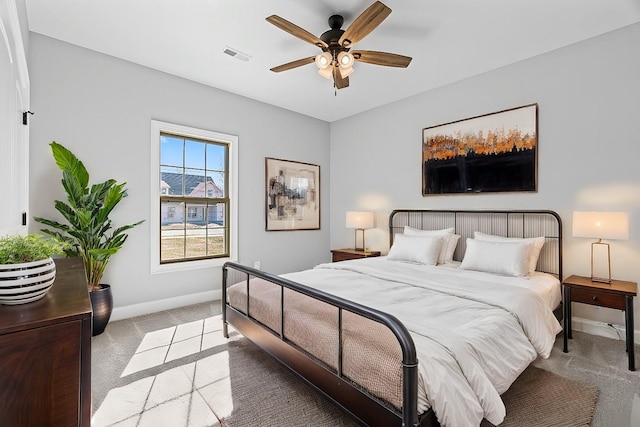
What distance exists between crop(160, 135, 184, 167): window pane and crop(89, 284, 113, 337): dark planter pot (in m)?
1.65

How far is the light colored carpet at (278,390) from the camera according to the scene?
72.2 inches

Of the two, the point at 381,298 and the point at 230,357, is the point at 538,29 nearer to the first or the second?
the point at 381,298

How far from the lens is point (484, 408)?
145 cm

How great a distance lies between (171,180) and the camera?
13.0 ft

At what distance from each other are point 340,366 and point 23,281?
4.57 feet

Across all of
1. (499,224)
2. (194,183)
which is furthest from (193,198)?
(499,224)

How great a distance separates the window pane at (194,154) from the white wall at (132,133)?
27 centimetres

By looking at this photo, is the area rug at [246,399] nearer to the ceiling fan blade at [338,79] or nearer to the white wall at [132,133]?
the white wall at [132,133]

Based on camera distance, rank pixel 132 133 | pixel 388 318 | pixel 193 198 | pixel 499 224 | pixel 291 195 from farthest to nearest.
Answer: pixel 291 195 < pixel 193 198 < pixel 499 224 < pixel 132 133 < pixel 388 318

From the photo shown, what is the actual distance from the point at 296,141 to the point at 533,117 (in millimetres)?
3256

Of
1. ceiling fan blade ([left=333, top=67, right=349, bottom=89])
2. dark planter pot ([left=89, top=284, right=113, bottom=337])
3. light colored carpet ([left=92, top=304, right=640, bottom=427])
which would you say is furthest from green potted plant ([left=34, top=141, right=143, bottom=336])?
ceiling fan blade ([left=333, top=67, right=349, bottom=89])

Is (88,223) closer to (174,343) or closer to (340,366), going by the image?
(174,343)

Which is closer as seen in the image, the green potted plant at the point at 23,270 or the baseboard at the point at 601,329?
the green potted plant at the point at 23,270

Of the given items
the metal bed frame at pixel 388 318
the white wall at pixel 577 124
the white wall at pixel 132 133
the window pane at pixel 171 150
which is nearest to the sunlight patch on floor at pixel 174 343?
the metal bed frame at pixel 388 318
